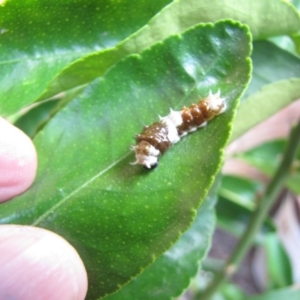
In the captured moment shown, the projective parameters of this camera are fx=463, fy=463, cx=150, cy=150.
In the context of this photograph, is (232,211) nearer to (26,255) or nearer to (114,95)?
(114,95)

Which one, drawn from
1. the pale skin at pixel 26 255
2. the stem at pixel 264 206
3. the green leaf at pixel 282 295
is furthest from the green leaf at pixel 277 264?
the pale skin at pixel 26 255

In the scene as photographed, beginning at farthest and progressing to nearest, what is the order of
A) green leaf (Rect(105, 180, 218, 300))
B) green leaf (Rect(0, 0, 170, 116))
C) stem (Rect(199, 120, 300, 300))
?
Answer: stem (Rect(199, 120, 300, 300)), green leaf (Rect(105, 180, 218, 300)), green leaf (Rect(0, 0, 170, 116))

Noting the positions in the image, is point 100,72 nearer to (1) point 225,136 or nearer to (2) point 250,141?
(1) point 225,136

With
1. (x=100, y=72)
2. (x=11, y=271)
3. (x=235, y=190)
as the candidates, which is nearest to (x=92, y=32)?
(x=100, y=72)

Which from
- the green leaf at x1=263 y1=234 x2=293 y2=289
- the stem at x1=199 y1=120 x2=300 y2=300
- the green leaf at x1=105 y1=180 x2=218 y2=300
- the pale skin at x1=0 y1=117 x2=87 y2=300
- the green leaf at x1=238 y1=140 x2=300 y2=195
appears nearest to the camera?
the pale skin at x1=0 y1=117 x2=87 y2=300

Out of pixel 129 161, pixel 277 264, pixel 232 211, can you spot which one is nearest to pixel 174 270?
pixel 129 161

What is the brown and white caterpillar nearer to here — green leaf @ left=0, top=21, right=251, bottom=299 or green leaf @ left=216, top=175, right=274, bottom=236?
Result: green leaf @ left=0, top=21, right=251, bottom=299

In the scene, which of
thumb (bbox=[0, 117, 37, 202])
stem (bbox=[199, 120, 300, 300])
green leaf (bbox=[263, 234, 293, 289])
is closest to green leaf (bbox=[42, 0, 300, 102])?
thumb (bbox=[0, 117, 37, 202])
